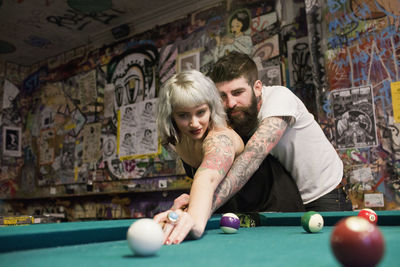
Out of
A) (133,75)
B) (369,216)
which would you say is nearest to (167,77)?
(133,75)

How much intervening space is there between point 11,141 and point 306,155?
587 centimetres

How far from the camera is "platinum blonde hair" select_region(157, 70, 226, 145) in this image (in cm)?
204

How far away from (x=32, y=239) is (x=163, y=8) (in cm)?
428

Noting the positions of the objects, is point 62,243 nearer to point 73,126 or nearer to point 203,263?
point 203,263

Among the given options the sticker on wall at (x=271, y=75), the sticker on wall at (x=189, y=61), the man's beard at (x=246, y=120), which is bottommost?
the man's beard at (x=246, y=120)

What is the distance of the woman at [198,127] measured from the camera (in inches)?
66.3

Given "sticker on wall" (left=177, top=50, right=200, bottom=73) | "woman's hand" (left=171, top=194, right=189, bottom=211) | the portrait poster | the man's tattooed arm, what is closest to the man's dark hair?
the man's tattooed arm

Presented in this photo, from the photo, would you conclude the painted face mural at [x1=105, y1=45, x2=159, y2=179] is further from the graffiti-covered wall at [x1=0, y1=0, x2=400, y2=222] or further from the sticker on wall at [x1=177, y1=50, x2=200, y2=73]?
the sticker on wall at [x1=177, y1=50, x2=200, y2=73]

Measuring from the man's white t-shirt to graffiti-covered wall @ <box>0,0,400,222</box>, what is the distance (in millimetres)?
876

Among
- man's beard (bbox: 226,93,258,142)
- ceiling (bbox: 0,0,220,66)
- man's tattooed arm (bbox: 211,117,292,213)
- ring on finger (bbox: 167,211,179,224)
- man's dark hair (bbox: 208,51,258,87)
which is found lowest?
ring on finger (bbox: 167,211,179,224)

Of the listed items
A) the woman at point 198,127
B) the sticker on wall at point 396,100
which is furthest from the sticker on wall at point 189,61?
the woman at point 198,127

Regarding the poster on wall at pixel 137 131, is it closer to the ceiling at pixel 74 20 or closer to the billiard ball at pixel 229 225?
the ceiling at pixel 74 20

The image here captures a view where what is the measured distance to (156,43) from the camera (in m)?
5.03

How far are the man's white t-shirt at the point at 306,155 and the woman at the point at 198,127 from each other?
0.40 m
